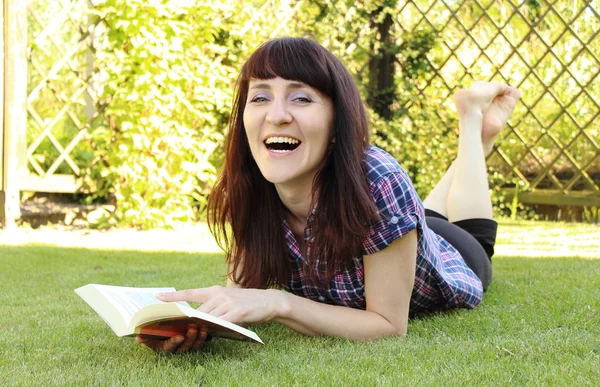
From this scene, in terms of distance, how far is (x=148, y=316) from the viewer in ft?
4.86

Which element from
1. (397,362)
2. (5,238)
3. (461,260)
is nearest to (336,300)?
(397,362)

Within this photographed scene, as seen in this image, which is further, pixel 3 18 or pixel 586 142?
pixel 586 142

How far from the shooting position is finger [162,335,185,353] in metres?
1.64

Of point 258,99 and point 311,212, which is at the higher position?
point 258,99

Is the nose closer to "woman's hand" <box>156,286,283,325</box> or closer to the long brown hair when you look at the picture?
the long brown hair

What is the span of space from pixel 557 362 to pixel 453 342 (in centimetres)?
27

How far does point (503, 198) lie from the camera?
5574 mm

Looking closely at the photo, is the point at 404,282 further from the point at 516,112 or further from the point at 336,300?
the point at 516,112

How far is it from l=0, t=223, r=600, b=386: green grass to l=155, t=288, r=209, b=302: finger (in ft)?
0.41

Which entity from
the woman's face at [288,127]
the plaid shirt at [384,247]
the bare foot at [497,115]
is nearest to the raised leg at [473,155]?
the bare foot at [497,115]

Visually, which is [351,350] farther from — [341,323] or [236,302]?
[236,302]

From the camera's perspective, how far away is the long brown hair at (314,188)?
1.80m

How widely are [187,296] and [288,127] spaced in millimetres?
453

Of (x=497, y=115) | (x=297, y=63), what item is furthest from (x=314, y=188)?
(x=497, y=115)
